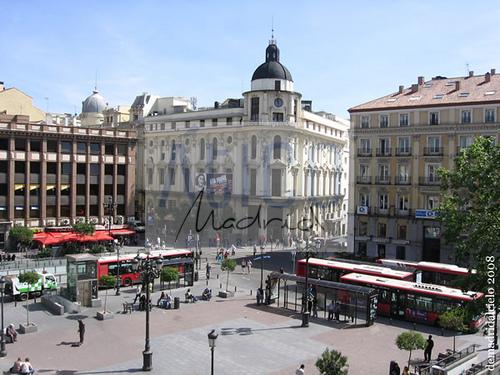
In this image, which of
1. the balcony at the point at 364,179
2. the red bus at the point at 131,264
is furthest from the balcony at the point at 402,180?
the red bus at the point at 131,264

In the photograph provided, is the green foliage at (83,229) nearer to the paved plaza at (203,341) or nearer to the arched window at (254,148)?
the paved plaza at (203,341)

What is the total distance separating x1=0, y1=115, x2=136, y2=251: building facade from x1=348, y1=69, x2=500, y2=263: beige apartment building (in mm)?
30692

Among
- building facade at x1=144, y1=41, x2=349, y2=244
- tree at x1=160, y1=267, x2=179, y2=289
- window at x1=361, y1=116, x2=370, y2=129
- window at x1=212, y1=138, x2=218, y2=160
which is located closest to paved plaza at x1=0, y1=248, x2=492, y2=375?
tree at x1=160, y1=267, x2=179, y2=289

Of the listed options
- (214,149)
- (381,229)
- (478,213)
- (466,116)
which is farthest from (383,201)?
(478,213)

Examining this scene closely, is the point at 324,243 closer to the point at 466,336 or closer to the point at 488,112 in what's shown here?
the point at 488,112

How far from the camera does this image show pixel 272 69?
69.9m

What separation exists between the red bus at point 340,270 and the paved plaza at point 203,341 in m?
4.98

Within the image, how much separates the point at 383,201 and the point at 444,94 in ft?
38.3

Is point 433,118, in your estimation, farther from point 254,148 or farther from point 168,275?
point 168,275

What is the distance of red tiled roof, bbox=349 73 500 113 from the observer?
5008 centimetres

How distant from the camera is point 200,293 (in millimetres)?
39375

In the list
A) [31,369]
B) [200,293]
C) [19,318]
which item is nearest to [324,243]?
[200,293]

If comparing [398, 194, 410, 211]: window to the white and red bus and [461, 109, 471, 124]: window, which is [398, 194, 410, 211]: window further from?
the white and red bus

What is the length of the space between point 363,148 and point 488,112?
40.5 ft
